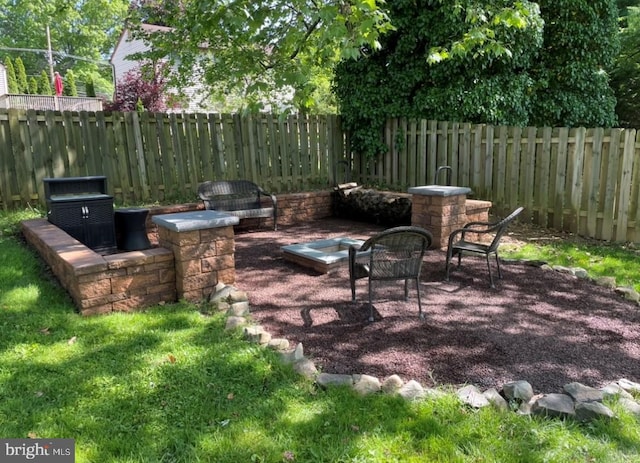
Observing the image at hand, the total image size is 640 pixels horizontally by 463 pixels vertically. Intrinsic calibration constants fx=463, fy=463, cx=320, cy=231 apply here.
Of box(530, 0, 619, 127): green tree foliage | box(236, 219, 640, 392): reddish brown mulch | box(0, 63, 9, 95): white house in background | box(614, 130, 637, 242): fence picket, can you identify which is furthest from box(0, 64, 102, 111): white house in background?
box(614, 130, 637, 242): fence picket

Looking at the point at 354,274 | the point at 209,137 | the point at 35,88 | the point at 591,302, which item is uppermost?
the point at 35,88

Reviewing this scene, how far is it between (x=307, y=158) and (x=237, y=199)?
221 centimetres

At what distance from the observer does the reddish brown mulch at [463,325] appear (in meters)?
3.07

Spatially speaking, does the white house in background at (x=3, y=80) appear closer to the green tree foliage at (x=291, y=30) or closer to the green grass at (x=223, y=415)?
the green tree foliage at (x=291, y=30)

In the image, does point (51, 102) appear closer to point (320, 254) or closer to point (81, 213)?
point (81, 213)

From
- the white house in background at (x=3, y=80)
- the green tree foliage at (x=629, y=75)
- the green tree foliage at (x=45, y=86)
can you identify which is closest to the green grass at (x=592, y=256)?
the green tree foliage at (x=629, y=75)

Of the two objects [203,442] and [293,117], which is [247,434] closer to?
[203,442]

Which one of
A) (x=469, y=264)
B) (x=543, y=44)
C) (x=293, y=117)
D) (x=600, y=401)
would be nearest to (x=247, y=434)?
(x=600, y=401)

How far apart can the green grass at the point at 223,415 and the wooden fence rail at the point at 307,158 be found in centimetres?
425

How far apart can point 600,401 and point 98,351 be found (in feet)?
10.2

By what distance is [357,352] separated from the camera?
3.29 meters

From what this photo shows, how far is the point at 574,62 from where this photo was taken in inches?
371

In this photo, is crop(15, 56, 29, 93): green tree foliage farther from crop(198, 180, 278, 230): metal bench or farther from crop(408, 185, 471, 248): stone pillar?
crop(408, 185, 471, 248): stone pillar

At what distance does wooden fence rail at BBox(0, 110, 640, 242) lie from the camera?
6.45 metres
